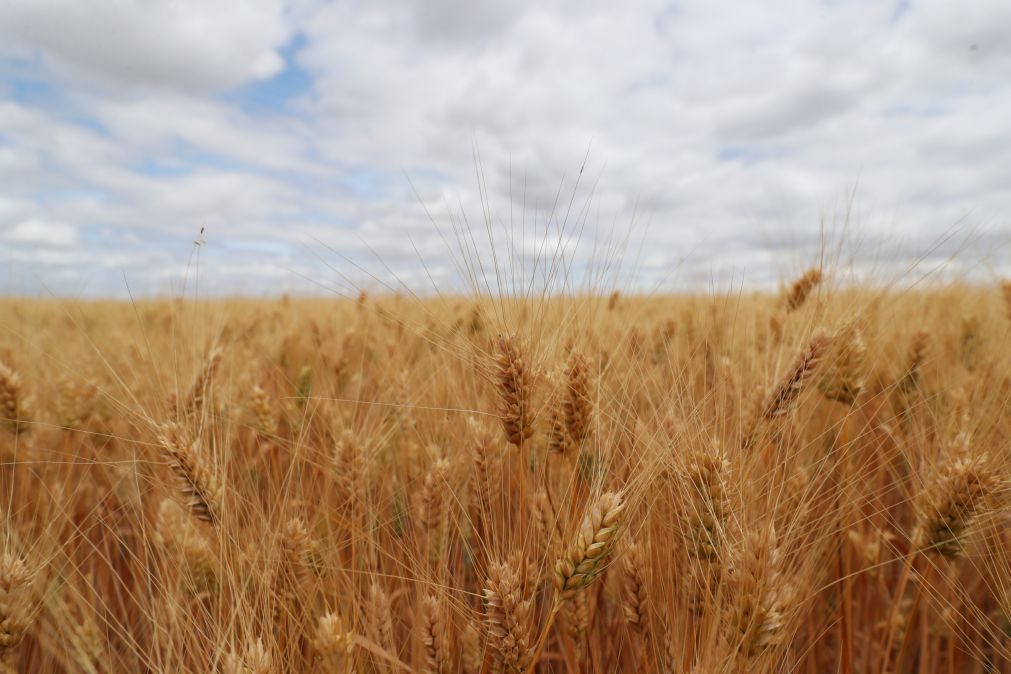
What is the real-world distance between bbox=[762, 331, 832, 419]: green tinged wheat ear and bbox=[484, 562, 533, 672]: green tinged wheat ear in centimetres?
82

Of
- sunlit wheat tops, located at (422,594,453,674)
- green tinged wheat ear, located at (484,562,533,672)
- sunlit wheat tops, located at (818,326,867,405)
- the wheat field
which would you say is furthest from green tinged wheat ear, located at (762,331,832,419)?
sunlit wheat tops, located at (422,594,453,674)

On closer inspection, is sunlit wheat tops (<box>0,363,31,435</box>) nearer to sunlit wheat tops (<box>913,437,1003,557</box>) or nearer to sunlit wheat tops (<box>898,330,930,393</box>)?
sunlit wheat tops (<box>913,437,1003,557</box>)

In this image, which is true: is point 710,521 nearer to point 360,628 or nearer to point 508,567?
point 508,567

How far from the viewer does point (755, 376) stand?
1619mm

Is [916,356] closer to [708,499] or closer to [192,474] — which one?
[708,499]

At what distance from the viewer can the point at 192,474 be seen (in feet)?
3.95

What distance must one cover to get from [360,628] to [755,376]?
133 centimetres

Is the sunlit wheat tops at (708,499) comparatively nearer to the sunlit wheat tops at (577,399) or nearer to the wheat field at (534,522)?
the wheat field at (534,522)

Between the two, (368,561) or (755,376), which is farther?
(755,376)

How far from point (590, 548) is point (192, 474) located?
0.91 meters

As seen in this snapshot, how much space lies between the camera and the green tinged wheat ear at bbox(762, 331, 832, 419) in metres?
1.34

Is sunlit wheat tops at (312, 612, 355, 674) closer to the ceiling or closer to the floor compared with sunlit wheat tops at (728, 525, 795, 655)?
closer to the floor

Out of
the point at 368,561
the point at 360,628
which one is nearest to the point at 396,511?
the point at 368,561

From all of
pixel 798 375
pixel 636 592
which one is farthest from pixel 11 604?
pixel 798 375
